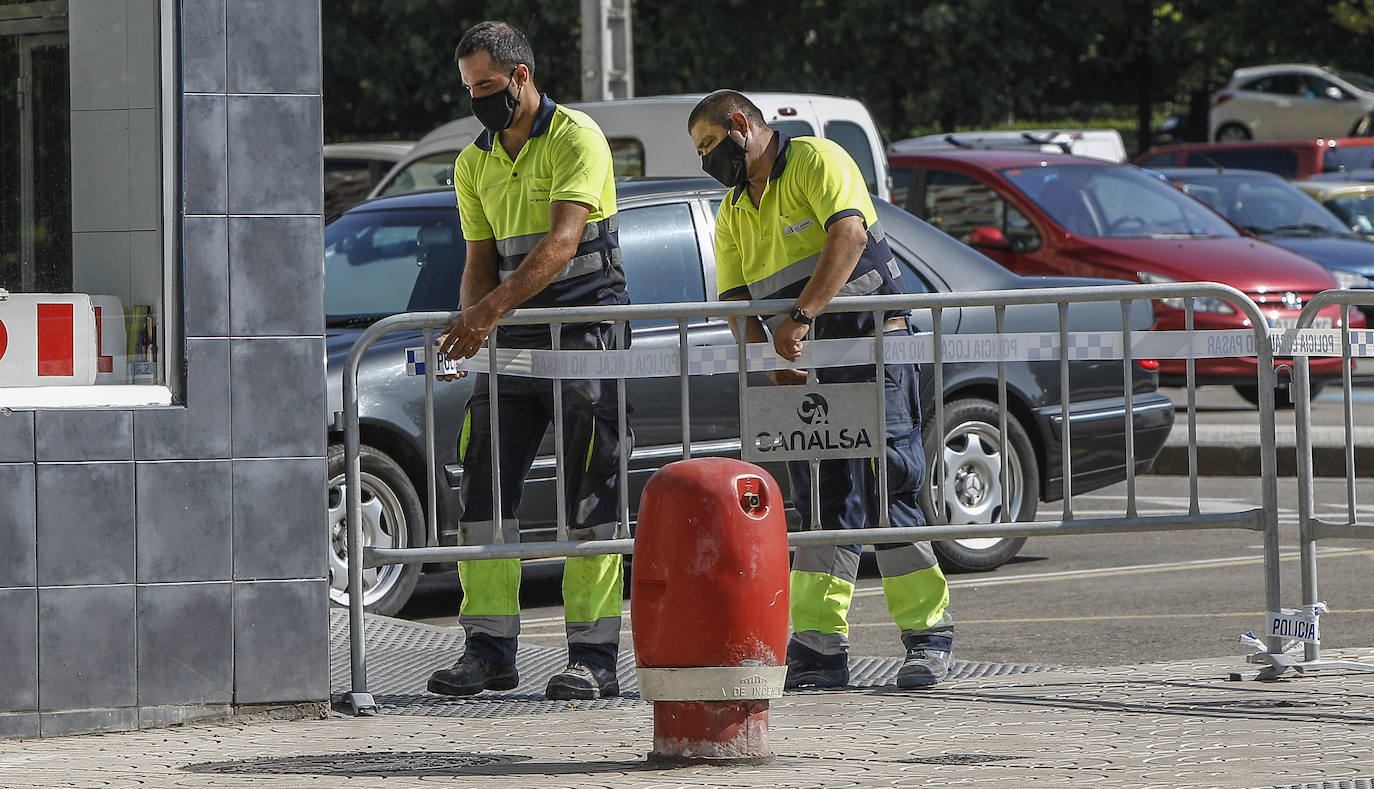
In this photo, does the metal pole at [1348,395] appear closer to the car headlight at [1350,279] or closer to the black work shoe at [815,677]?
the black work shoe at [815,677]

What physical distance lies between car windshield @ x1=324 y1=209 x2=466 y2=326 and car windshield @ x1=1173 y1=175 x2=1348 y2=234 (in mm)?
10371

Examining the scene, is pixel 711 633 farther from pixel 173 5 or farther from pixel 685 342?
Answer: pixel 173 5

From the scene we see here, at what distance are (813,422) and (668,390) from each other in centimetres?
184

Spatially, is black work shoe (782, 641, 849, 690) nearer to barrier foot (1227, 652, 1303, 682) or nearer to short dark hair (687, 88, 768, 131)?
barrier foot (1227, 652, 1303, 682)

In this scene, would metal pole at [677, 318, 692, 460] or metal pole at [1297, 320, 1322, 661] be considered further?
metal pole at [1297, 320, 1322, 661]

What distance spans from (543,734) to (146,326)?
1542mm

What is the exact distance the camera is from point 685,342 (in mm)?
6094

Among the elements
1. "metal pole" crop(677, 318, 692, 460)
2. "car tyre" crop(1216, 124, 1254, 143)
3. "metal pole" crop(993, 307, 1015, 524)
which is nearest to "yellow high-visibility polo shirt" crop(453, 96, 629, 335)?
"metal pole" crop(677, 318, 692, 460)

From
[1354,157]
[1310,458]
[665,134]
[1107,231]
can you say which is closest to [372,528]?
[1310,458]

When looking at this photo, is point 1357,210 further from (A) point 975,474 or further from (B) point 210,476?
(B) point 210,476

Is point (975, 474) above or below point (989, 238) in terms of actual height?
below

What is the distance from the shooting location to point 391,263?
8164mm

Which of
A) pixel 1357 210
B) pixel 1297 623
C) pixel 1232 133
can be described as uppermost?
pixel 1232 133

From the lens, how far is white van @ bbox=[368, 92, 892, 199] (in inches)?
483
